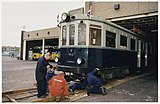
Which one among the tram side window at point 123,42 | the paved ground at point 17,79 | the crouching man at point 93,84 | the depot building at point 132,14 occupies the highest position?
the depot building at point 132,14

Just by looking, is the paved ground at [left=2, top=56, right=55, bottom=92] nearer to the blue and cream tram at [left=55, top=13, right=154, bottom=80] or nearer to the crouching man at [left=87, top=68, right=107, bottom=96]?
the blue and cream tram at [left=55, top=13, right=154, bottom=80]

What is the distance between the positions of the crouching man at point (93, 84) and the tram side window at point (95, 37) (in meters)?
1.34

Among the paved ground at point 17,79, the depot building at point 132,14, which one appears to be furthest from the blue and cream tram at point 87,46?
the paved ground at point 17,79

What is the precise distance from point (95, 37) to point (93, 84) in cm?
210

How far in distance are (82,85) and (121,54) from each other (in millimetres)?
3318

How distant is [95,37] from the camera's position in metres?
8.32

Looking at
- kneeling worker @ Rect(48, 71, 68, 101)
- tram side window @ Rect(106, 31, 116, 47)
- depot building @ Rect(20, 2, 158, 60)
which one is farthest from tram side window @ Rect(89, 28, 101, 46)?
kneeling worker @ Rect(48, 71, 68, 101)

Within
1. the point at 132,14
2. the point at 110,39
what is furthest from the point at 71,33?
the point at 132,14

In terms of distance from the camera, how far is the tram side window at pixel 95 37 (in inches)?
320

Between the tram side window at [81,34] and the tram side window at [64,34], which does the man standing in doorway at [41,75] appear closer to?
the tram side window at [81,34]

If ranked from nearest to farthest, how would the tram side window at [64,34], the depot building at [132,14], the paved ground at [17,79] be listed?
the tram side window at [64,34], the paved ground at [17,79], the depot building at [132,14]

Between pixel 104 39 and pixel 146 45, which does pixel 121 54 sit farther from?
pixel 146 45

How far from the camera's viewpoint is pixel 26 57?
123 ft

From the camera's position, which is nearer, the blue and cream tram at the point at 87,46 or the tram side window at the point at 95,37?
the blue and cream tram at the point at 87,46
